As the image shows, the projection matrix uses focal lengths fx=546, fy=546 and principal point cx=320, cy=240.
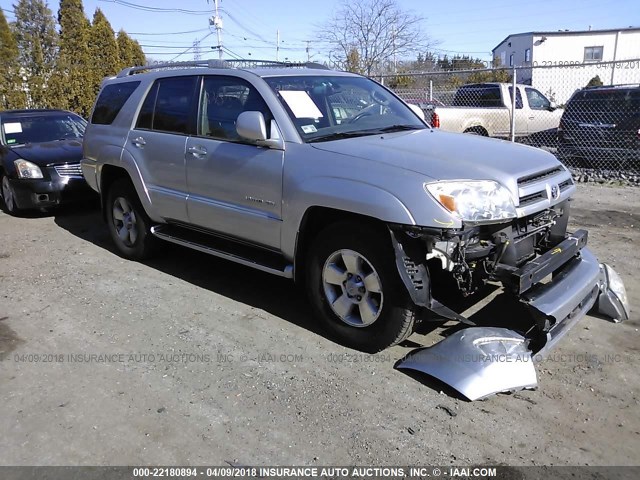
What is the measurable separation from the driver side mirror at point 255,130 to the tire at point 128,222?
6.78 feet

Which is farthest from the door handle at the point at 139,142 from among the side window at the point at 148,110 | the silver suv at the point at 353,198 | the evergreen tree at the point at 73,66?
the evergreen tree at the point at 73,66

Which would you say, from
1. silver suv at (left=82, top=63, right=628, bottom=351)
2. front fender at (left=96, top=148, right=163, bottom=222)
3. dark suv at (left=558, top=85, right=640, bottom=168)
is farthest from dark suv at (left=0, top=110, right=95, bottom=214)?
dark suv at (left=558, top=85, right=640, bottom=168)

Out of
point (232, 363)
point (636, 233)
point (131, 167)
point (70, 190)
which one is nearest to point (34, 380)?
point (232, 363)

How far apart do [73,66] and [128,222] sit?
16910 millimetres

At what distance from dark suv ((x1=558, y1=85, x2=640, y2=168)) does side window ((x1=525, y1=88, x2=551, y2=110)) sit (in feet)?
10.7

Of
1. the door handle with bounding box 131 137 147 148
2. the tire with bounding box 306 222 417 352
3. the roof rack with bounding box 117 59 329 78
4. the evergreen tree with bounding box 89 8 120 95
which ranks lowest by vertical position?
the tire with bounding box 306 222 417 352

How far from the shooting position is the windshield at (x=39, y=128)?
8.58 metres

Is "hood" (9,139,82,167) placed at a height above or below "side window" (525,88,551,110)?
below

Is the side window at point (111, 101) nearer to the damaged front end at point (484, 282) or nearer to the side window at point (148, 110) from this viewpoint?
the side window at point (148, 110)

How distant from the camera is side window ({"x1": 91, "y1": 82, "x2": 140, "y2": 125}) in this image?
5.89m

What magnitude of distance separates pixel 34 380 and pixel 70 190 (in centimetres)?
495

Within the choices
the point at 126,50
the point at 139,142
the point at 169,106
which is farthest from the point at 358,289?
the point at 126,50

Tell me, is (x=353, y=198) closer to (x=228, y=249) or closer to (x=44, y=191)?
(x=228, y=249)

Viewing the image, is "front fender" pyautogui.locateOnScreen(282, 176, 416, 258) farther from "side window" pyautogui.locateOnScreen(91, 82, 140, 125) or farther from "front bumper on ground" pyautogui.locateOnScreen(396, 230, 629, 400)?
"side window" pyautogui.locateOnScreen(91, 82, 140, 125)
